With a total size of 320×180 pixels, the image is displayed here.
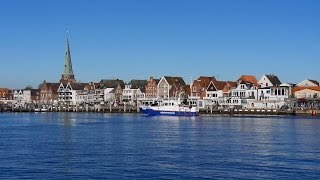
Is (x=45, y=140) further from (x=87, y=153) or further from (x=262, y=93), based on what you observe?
(x=262, y=93)

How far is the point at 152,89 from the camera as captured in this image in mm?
165625

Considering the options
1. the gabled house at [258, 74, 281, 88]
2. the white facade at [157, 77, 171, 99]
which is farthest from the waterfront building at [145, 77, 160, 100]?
the gabled house at [258, 74, 281, 88]

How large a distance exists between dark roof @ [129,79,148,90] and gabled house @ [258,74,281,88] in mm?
45405

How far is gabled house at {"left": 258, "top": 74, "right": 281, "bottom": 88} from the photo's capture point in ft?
454

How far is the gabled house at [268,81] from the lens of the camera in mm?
138375

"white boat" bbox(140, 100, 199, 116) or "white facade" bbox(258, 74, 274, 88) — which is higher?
"white facade" bbox(258, 74, 274, 88)

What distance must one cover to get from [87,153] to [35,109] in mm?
151841

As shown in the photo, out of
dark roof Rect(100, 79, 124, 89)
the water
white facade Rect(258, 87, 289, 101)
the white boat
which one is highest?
dark roof Rect(100, 79, 124, 89)

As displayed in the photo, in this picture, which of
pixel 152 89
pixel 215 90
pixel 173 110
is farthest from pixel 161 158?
pixel 152 89

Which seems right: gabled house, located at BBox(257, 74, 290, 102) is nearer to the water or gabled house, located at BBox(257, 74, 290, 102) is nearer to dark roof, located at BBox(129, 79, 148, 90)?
dark roof, located at BBox(129, 79, 148, 90)

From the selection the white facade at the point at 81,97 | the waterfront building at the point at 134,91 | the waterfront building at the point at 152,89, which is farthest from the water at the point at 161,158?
the white facade at the point at 81,97

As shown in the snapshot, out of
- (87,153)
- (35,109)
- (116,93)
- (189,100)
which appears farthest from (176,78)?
(87,153)

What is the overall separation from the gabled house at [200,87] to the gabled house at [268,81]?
53.0 ft

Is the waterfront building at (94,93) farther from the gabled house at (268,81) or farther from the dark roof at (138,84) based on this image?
the gabled house at (268,81)
